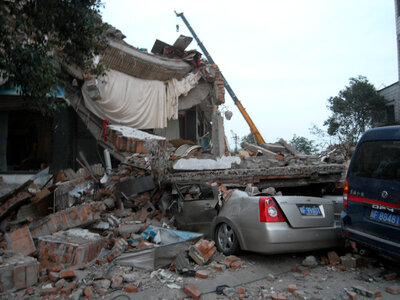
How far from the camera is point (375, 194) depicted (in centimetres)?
382

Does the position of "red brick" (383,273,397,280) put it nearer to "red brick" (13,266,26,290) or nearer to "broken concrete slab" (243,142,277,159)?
"red brick" (13,266,26,290)

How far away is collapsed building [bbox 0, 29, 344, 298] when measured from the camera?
4469 mm

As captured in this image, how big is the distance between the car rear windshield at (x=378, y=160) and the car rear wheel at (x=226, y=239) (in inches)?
75.5

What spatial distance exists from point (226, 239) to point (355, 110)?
17692mm

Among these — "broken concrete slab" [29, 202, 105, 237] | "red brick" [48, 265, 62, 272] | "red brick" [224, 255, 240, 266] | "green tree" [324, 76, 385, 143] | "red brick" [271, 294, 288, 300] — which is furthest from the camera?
"green tree" [324, 76, 385, 143]

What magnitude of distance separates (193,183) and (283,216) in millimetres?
2189

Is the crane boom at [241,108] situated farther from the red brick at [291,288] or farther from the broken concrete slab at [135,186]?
the red brick at [291,288]

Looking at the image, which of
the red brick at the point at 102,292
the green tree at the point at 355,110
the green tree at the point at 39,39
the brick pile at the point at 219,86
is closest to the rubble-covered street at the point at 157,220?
the red brick at the point at 102,292

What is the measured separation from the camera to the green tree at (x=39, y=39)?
3836 mm

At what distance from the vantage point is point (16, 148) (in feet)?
41.7

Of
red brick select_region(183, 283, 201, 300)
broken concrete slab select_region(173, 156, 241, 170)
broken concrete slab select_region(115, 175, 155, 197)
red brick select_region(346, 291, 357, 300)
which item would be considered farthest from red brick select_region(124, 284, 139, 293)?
broken concrete slab select_region(115, 175, 155, 197)

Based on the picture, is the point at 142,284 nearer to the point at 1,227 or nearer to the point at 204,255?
the point at 204,255

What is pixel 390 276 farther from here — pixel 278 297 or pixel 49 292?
pixel 49 292

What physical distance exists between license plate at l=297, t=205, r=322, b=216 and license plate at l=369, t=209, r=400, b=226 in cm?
72
